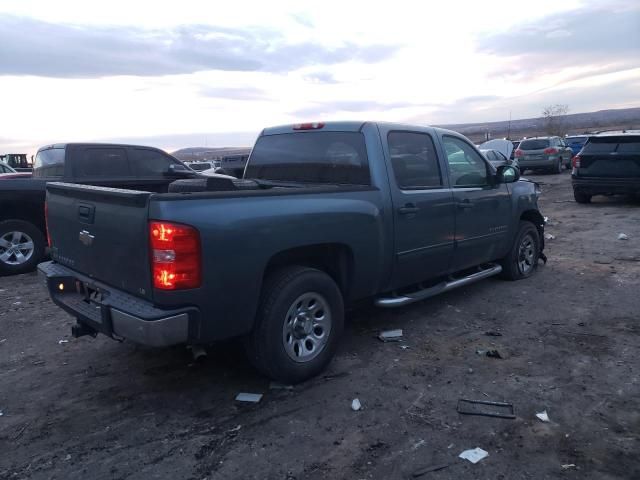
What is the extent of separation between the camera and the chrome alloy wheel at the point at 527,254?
683 cm

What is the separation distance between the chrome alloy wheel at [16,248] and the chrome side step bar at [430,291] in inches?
222

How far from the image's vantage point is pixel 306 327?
4.00 meters

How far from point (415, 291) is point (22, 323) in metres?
4.09

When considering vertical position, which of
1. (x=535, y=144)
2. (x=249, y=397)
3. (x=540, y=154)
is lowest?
(x=249, y=397)

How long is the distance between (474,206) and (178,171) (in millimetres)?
4639

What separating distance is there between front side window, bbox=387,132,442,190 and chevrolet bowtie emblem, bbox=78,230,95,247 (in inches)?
98.1

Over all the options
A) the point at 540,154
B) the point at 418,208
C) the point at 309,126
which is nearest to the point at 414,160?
the point at 418,208

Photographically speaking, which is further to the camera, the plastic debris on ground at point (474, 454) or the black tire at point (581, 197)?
the black tire at point (581, 197)

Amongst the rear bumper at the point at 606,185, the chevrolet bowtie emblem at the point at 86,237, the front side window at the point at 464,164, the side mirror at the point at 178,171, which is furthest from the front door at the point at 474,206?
the rear bumper at the point at 606,185

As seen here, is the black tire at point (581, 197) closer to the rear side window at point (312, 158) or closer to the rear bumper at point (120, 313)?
the rear side window at point (312, 158)

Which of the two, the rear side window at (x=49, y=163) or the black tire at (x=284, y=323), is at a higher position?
the rear side window at (x=49, y=163)

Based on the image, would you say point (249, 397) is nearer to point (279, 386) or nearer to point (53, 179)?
point (279, 386)

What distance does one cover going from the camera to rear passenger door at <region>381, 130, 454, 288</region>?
4.63 meters

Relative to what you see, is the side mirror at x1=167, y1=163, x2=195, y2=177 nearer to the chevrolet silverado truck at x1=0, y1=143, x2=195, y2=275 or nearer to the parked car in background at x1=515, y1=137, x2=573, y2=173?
the chevrolet silverado truck at x1=0, y1=143, x2=195, y2=275
